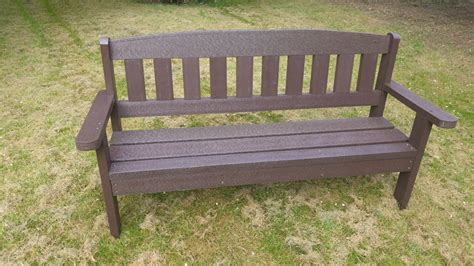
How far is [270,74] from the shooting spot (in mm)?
3010

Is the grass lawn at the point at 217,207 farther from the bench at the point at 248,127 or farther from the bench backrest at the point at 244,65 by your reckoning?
the bench backrest at the point at 244,65

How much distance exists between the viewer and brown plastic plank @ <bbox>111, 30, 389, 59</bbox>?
8.93ft

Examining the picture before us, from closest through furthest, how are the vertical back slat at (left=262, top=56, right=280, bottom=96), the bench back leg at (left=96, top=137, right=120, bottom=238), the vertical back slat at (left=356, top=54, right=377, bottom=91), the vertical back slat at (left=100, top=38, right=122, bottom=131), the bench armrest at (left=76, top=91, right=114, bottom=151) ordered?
the bench armrest at (left=76, top=91, right=114, bottom=151) < the bench back leg at (left=96, top=137, right=120, bottom=238) < the vertical back slat at (left=100, top=38, right=122, bottom=131) < the vertical back slat at (left=262, top=56, right=280, bottom=96) < the vertical back slat at (left=356, top=54, right=377, bottom=91)

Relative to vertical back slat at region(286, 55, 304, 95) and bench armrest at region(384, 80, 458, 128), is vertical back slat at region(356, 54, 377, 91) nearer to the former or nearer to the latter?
bench armrest at region(384, 80, 458, 128)

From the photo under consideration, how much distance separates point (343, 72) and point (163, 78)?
143 centimetres

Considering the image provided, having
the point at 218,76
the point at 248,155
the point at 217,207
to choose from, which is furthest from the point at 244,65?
the point at 217,207

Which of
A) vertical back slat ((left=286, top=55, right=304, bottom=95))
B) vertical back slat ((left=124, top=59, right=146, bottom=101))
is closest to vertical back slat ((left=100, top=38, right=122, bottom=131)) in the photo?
vertical back slat ((left=124, top=59, right=146, bottom=101))

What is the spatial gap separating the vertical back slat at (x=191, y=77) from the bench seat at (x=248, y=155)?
0.29 metres

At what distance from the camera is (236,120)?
14.9 feet

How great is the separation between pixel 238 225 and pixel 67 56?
4966mm

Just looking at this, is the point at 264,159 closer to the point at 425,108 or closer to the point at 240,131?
the point at 240,131

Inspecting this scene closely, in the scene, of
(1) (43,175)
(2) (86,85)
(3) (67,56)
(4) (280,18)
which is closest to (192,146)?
(1) (43,175)

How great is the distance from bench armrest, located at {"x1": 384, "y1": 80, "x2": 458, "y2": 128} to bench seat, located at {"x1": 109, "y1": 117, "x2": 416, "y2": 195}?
0.87ft

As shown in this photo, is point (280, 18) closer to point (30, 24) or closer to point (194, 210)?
point (30, 24)
